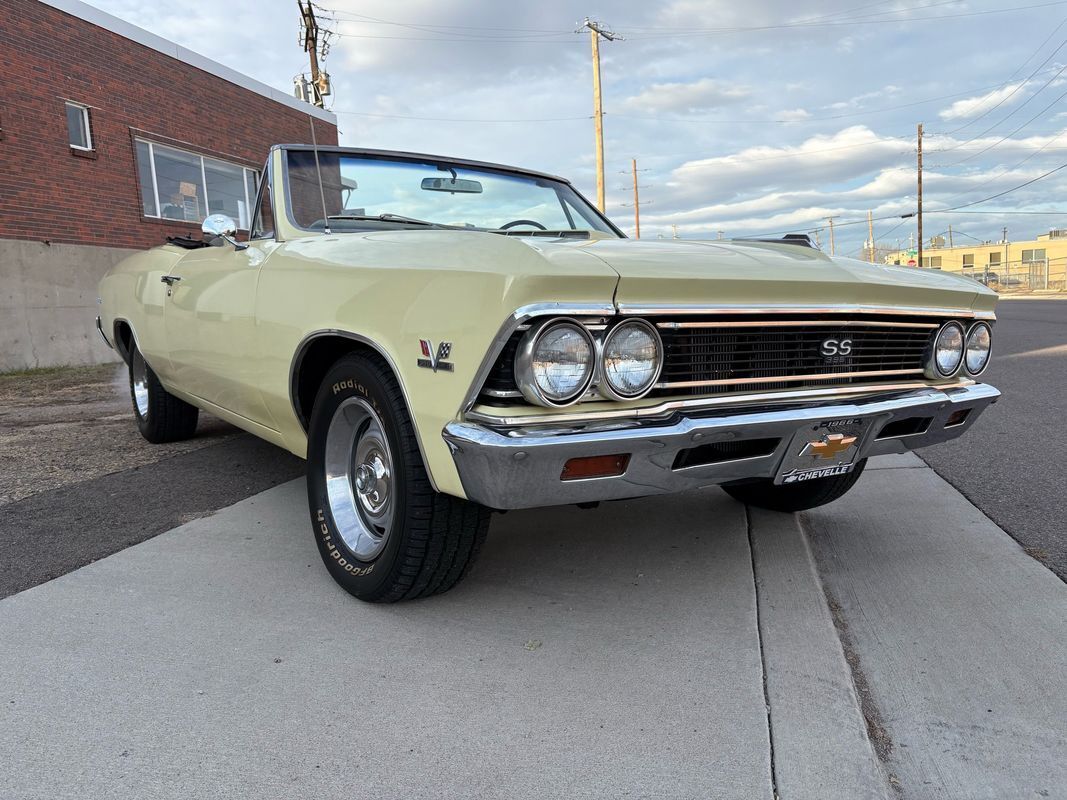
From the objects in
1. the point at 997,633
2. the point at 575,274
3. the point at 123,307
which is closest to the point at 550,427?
the point at 575,274

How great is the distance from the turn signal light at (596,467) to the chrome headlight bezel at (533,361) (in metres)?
0.16

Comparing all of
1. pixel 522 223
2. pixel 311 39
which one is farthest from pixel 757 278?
pixel 311 39

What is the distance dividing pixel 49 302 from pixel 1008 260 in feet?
258

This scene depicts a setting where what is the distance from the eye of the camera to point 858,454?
8.32 ft

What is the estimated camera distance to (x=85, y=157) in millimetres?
10359

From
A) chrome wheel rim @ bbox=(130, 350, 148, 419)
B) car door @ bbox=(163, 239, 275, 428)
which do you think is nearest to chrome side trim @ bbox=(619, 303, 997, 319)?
car door @ bbox=(163, 239, 275, 428)

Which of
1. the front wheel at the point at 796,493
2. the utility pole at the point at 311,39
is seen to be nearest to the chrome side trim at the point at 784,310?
the front wheel at the point at 796,493

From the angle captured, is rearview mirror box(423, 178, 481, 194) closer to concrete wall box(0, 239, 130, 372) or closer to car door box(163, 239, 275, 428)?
car door box(163, 239, 275, 428)

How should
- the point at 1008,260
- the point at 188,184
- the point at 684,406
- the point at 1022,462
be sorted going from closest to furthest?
the point at 684,406 < the point at 1022,462 < the point at 188,184 < the point at 1008,260

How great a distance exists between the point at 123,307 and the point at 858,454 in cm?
460

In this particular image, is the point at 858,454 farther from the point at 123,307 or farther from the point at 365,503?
the point at 123,307

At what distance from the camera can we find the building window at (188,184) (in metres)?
11.5

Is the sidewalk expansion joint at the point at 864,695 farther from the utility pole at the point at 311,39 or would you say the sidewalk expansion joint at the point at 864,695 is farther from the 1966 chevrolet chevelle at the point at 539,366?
the utility pole at the point at 311,39

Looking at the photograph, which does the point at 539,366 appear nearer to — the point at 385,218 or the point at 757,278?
the point at 757,278
